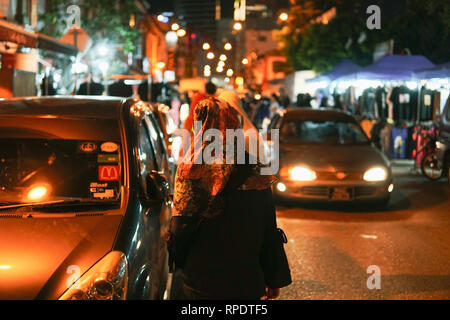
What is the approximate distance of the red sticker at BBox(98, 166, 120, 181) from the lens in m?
4.41

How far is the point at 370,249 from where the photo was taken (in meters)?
7.83

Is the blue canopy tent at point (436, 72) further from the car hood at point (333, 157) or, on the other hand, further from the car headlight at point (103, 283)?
the car headlight at point (103, 283)

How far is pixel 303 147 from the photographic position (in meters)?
11.0

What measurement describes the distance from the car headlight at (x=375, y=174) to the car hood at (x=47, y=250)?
6.88 meters

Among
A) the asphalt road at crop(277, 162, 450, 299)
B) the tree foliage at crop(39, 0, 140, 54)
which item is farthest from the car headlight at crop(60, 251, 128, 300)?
the tree foliage at crop(39, 0, 140, 54)

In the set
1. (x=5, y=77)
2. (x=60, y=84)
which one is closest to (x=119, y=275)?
(x=5, y=77)

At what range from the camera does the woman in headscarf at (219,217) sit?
10.5 feet

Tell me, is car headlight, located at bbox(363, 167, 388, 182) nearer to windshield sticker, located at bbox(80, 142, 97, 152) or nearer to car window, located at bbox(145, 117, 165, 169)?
car window, located at bbox(145, 117, 165, 169)

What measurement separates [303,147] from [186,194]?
26.0 ft

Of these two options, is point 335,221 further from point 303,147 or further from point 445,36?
point 445,36

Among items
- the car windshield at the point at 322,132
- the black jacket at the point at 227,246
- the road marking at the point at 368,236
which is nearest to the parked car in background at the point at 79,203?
the black jacket at the point at 227,246

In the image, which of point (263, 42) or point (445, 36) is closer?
point (445, 36)

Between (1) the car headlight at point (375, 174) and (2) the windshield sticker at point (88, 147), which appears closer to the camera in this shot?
(2) the windshield sticker at point (88, 147)

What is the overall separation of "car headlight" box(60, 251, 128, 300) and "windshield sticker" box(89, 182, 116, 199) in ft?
2.87
